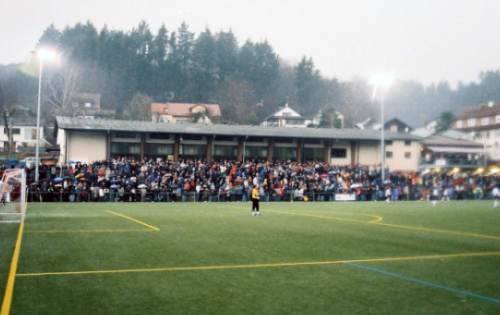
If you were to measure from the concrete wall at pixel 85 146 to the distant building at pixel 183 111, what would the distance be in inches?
1707

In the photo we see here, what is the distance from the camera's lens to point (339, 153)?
189 feet

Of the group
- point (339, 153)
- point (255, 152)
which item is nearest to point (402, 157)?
point (339, 153)

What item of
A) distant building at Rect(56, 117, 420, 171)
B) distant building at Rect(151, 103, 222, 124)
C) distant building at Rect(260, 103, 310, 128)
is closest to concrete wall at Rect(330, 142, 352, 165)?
distant building at Rect(56, 117, 420, 171)

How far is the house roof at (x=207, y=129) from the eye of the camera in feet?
158

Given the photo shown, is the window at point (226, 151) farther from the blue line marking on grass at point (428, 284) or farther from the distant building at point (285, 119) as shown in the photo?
the distant building at point (285, 119)

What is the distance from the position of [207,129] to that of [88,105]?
51.4m

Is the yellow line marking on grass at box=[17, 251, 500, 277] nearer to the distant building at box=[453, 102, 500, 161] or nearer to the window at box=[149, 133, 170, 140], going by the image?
the window at box=[149, 133, 170, 140]

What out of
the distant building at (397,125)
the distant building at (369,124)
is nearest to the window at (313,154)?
the distant building at (397,125)

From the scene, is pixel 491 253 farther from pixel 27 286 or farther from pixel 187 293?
pixel 27 286

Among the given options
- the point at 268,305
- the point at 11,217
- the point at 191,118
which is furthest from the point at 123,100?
the point at 268,305

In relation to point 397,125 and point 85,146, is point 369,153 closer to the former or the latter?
point 85,146

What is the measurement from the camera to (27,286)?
8016mm

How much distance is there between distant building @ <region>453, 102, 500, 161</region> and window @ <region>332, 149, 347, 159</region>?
35.6m

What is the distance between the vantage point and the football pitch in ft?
23.4
